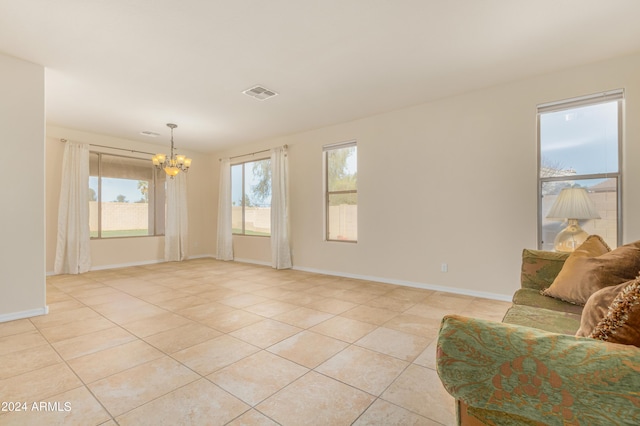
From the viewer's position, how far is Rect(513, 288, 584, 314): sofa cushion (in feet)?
6.37

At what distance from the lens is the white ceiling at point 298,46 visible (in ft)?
7.74

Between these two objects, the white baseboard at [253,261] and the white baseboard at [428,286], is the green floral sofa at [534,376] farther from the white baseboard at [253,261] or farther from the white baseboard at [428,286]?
the white baseboard at [253,261]

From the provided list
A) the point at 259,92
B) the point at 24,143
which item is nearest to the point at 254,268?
the point at 259,92

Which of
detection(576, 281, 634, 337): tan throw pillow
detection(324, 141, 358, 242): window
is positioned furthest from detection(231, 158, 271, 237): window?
detection(576, 281, 634, 337): tan throw pillow

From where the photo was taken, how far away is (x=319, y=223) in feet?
18.5

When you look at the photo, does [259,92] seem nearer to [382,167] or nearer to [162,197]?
[382,167]

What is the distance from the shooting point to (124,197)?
6.56 meters

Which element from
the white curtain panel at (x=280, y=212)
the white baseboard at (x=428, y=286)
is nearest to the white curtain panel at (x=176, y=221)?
the white curtain panel at (x=280, y=212)

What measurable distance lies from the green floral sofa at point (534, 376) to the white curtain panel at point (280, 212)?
5129mm

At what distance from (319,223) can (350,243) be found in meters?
0.78

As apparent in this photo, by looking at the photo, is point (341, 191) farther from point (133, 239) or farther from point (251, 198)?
point (133, 239)

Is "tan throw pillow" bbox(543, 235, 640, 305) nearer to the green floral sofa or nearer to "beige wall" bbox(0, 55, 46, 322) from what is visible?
the green floral sofa

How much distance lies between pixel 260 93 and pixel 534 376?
13.2 ft

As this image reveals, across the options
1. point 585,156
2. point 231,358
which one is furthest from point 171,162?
point 585,156
